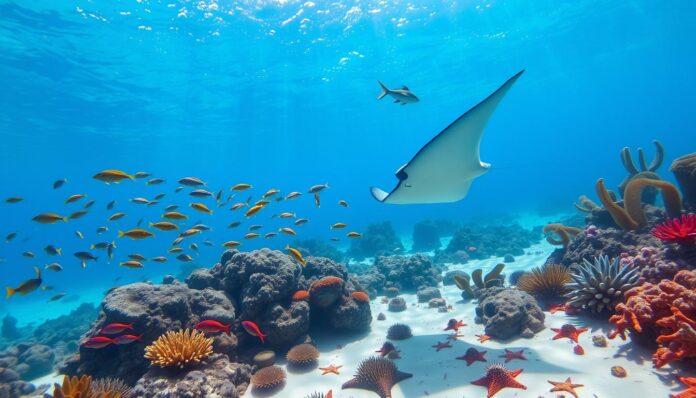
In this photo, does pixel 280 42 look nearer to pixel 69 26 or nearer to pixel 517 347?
pixel 69 26

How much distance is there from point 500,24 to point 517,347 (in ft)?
94.5

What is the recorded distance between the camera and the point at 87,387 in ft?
11.8

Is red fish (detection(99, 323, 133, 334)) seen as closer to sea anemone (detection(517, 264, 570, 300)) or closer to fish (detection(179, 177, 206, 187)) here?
fish (detection(179, 177, 206, 187))

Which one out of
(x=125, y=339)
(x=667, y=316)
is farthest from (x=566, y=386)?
(x=125, y=339)

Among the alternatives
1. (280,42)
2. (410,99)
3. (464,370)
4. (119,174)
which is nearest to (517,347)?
(464,370)

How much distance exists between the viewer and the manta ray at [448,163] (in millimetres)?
4277

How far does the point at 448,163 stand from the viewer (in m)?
5.03

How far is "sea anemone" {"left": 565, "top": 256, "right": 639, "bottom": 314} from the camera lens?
4.75m

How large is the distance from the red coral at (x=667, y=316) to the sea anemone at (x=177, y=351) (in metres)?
5.48

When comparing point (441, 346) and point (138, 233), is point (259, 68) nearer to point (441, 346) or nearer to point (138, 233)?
point (138, 233)

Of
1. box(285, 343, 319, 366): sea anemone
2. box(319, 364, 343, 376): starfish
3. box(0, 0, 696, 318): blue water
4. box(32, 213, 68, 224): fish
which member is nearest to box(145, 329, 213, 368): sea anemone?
box(285, 343, 319, 366): sea anemone

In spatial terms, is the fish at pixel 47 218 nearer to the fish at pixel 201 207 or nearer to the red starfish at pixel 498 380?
the fish at pixel 201 207

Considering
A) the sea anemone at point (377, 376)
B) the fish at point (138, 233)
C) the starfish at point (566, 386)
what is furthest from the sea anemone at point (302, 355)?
the fish at point (138, 233)

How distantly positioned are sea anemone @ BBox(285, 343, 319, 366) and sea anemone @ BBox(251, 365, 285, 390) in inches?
13.6
